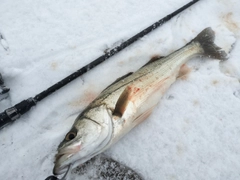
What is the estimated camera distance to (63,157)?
1.63 m

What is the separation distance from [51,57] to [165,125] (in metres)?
1.42

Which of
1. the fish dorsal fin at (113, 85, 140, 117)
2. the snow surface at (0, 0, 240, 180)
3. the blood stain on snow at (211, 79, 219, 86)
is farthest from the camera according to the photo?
the blood stain on snow at (211, 79, 219, 86)

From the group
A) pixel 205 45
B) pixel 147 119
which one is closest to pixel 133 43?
pixel 205 45

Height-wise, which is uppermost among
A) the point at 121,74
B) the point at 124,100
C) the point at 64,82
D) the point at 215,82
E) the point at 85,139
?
the point at 64,82

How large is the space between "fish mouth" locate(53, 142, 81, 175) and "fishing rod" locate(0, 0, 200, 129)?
0.64 meters

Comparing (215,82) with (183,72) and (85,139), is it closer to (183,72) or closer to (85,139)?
(183,72)

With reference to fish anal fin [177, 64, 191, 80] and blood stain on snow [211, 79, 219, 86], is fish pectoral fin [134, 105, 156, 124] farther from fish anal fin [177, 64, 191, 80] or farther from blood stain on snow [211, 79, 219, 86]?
blood stain on snow [211, 79, 219, 86]

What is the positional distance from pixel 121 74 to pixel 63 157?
1.17 metres

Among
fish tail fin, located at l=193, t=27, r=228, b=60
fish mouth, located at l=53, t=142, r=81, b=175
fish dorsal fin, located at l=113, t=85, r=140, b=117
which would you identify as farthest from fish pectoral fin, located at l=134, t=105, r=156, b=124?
fish tail fin, located at l=193, t=27, r=228, b=60

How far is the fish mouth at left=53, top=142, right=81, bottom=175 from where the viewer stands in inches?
63.7

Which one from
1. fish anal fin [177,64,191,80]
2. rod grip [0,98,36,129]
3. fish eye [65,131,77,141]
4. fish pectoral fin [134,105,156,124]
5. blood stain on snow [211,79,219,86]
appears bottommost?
blood stain on snow [211,79,219,86]

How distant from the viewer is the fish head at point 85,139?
164 cm

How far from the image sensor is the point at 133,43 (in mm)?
2715

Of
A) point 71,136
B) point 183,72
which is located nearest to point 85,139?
point 71,136
